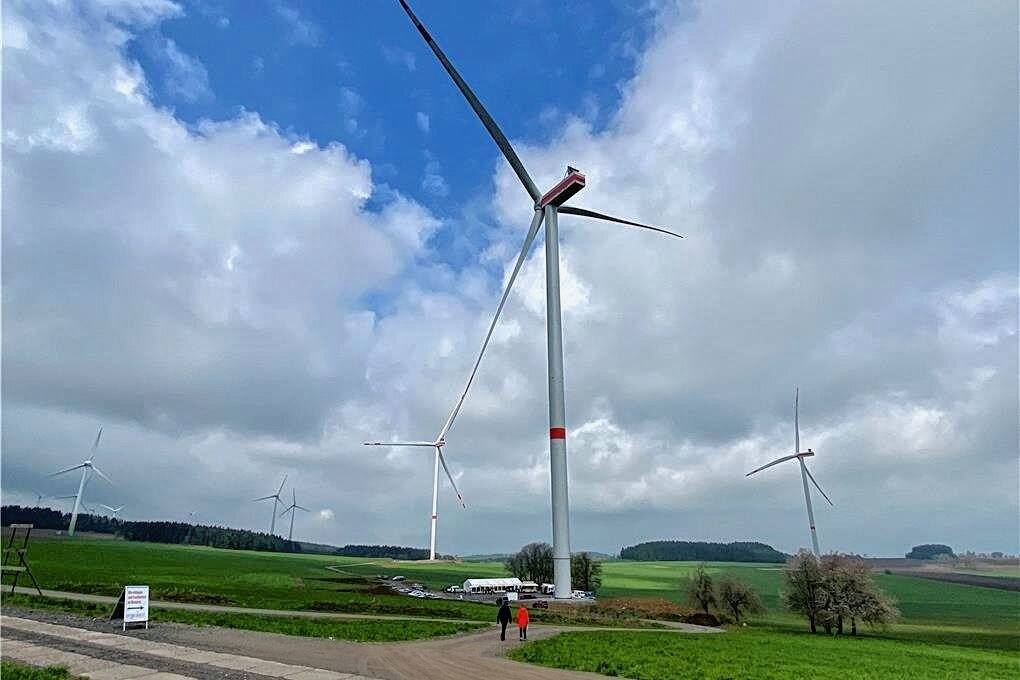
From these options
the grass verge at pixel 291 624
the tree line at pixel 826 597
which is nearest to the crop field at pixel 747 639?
the grass verge at pixel 291 624

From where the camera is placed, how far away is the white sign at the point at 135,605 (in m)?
36.3

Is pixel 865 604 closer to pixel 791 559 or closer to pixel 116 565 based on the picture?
pixel 791 559

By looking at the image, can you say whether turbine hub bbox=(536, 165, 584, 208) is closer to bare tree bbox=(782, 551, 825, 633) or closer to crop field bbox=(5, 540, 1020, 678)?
crop field bbox=(5, 540, 1020, 678)

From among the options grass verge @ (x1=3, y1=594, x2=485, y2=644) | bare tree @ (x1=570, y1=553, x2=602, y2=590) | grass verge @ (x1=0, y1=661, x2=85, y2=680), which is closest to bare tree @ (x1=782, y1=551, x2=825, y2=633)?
bare tree @ (x1=570, y1=553, x2=602, y2=590)

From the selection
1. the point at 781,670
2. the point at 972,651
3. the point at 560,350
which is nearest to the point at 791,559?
the point at 972,651

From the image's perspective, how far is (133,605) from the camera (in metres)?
36.7

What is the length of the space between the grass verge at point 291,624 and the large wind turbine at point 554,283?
15349 millimetres

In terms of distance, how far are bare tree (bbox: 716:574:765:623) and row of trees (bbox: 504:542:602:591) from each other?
43.6m

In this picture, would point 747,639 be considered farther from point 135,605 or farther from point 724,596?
→ point 135,605

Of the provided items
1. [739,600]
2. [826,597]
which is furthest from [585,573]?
[826,597]

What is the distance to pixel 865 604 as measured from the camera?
8244 cm

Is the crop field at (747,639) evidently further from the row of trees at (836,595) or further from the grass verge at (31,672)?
the grass verge at (31,672)

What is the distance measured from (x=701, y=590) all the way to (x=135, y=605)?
285ft

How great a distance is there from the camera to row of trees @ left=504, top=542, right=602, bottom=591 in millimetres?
136625
